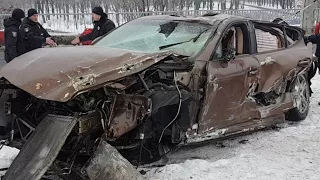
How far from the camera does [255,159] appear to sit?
4.67m

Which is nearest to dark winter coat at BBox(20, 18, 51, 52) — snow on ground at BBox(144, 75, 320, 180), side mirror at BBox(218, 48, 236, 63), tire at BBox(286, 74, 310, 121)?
snow on ground at BBox(144, 75, 320, 180)

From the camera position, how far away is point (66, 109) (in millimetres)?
3936

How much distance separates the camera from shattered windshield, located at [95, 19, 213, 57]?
4793mm

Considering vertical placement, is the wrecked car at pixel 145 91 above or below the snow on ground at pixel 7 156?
above

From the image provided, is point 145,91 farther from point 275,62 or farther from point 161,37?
point 275,62

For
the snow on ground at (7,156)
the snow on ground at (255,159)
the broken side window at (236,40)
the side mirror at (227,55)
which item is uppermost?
the broken side window at (236,40)

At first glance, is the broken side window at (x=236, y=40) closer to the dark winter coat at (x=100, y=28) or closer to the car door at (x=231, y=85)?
the car door at (x=231, y=85)

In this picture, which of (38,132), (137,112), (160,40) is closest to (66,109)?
(38,132)

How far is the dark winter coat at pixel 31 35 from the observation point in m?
7.42

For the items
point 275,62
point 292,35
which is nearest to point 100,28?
point 292,35

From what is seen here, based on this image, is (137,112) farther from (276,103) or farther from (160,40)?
(276,103)

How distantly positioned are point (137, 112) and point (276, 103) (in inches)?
97.7

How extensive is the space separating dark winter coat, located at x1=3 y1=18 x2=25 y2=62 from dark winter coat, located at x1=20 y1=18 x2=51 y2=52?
94 millimetres

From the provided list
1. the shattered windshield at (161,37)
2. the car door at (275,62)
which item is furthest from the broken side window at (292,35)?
the shattered windshield at (161,37)
